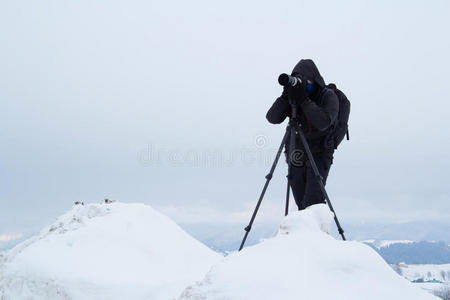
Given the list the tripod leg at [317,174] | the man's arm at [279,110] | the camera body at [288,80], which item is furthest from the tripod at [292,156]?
the camera body at [288,80]

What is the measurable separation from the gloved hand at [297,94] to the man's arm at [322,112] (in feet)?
0.28

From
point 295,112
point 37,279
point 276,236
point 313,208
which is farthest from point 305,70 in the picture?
point 37,279

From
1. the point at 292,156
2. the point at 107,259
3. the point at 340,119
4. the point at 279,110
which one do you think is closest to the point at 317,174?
the point at 292,156

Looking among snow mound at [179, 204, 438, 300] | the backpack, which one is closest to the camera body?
the backpack

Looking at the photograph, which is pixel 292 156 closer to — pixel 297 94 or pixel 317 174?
pixel 317 174

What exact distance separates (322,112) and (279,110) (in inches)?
26.4

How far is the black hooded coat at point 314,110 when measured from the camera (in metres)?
5.73

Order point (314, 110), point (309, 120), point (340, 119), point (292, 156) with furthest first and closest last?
point (340, 119) → point (292, 156) → point (309, 120) → point (314, 110)

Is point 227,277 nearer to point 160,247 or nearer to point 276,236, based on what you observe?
point 276,236

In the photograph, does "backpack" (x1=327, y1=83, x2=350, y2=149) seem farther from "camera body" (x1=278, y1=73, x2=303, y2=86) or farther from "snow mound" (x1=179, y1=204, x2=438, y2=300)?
"snow mound" (x1=179, y1=204, x2=438, y2=300)

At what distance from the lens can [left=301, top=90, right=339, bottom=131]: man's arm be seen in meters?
5.69

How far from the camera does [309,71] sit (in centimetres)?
633

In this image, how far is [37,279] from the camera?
707 centimetres

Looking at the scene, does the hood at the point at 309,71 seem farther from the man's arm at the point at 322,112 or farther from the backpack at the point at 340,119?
the man's arm at the point at 322,112
